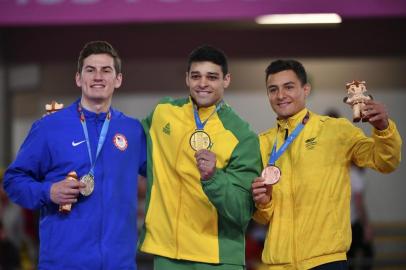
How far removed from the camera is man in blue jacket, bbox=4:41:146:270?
14.9ft

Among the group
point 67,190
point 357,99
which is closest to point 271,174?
point 357,99

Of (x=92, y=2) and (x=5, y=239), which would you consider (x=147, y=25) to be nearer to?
(x=92, y=2)

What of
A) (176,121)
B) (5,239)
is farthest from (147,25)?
(176,121)

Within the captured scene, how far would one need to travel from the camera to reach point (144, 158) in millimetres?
4988

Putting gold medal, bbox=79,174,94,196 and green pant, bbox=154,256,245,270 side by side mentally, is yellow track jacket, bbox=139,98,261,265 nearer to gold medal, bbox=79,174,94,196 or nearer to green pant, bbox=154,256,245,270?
green pant, bbox=154,256,245,270

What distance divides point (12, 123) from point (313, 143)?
6.66 meters

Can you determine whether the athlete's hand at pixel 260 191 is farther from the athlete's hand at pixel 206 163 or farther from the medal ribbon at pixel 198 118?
the medal ribbon at pixel 198 118

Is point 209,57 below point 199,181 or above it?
above

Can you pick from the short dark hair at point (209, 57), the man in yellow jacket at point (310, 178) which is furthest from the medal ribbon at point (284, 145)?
the short dark hair at point (209, 57)

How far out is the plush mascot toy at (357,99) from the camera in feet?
15.1

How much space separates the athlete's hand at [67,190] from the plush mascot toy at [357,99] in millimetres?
1434

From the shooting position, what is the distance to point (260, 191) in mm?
4641

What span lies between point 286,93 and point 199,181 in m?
0.73

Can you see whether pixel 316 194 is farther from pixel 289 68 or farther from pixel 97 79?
pixel 97 79
